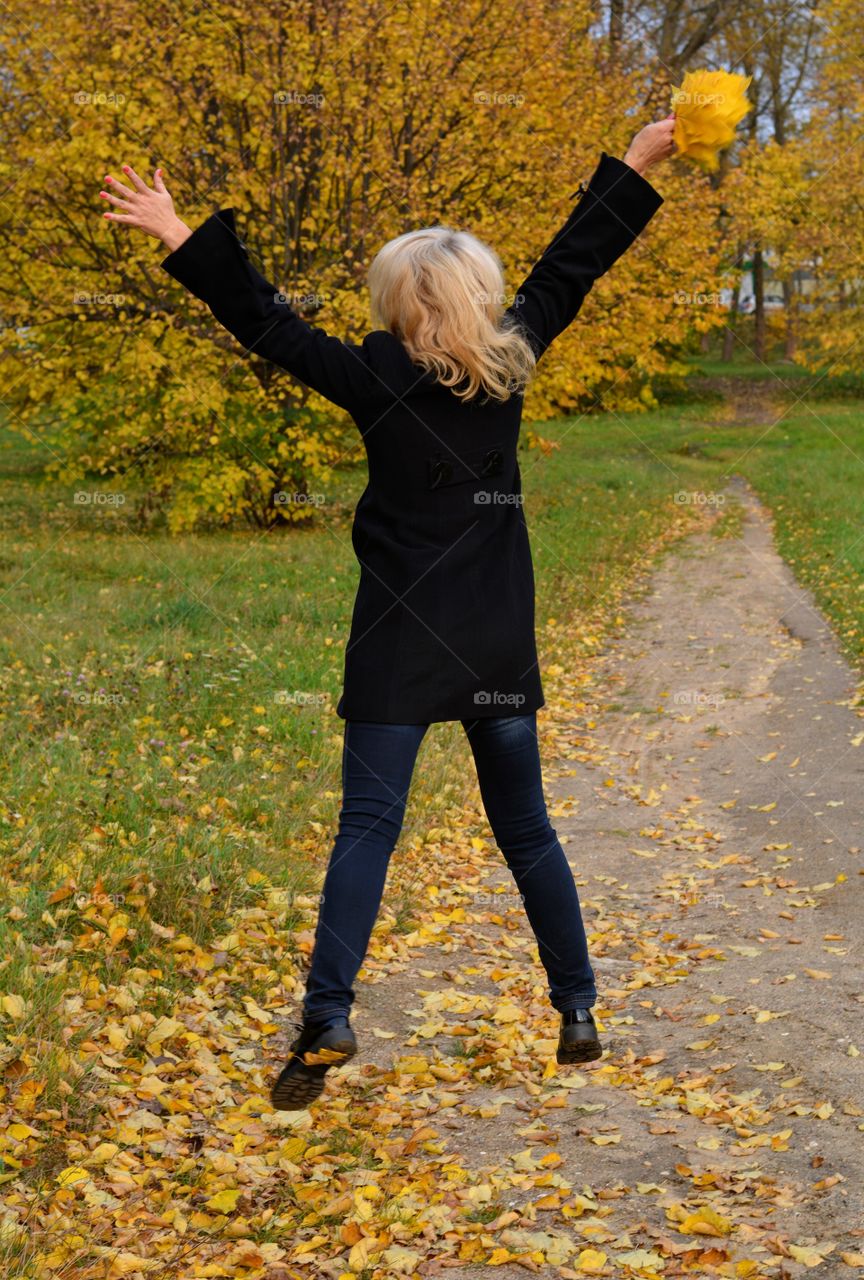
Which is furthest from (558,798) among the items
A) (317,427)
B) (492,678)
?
(317,427)

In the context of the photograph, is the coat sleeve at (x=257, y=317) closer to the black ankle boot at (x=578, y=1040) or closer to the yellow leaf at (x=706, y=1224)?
the black ankle boot at (x=578, y=1040)

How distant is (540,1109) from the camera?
4.02m

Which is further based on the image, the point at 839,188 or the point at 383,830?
the point at 839,188

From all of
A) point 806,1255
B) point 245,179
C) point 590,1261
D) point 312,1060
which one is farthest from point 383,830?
point 245,179

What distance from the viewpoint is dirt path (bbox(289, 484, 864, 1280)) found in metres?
3.27

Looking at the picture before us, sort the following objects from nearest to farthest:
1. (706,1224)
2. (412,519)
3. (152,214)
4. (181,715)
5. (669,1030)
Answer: (152,214), (412,519), (706,1224), (669,1030), (181,715)

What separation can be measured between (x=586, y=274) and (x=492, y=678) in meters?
1.07

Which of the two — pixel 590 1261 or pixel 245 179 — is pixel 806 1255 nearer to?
pixel 590 1261

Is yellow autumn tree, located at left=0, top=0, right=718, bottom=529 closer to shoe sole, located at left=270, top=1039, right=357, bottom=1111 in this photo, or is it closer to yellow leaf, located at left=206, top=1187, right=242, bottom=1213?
→ yellow leaf, located at left=206, top=1187, right=242, bottom=1213

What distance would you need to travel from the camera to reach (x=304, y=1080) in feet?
9.85

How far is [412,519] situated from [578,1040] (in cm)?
140

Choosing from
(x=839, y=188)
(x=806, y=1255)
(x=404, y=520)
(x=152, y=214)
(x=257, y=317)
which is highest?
(x=839, y=188)

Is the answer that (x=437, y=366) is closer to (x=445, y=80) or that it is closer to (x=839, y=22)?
(x=445, y=80)

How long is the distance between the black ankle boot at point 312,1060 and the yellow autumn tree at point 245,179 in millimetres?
11498
